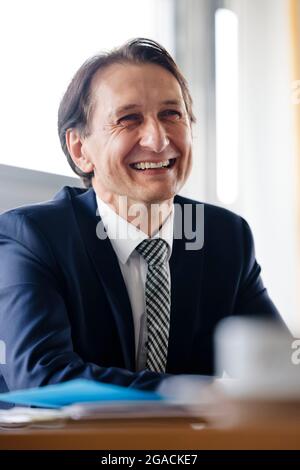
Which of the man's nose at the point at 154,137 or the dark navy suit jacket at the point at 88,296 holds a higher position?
the man's nose at the point at 154,137

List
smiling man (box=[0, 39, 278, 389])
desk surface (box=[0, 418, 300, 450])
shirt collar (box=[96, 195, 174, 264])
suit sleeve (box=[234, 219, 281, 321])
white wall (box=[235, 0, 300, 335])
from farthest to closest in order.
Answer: white wall (box=[235, 0, 300, 335]) → suit sleeve (box=[234, 219, 281, 321]) → shirt collar (box=[96, 195, 174, 264]) → smiling man (box=[0, 39, 278, 389]) → desk surface (box=[0, 418, 300, 450])

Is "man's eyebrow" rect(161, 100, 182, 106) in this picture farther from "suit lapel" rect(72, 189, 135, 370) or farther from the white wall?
the white wall

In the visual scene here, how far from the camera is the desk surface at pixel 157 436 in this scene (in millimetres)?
302

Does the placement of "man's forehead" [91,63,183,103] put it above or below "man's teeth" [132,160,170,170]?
above

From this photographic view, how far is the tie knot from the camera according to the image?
1.04 meters

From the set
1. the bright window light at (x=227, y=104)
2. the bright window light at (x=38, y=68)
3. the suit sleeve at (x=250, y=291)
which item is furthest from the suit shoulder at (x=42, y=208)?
the bright window light at (x=227, y=104)

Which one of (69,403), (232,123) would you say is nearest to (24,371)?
(69,403)

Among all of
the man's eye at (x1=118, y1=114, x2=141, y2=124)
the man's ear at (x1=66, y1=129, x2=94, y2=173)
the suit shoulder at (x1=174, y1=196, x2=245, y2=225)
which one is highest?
the man's eye at (x1=118, y1=114, x2=141, y2=124)

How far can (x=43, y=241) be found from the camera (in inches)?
38.1

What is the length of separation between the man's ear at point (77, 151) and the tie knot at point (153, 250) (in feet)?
0.62

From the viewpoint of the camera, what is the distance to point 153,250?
41.5 inches

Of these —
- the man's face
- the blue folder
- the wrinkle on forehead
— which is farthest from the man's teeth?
the blue folder

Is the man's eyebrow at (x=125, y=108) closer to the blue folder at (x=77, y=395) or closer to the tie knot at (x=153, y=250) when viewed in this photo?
the tie knot at (x=153, y=250)

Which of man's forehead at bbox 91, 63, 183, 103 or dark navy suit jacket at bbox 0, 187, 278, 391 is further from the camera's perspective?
man's forehead at bbox 91, 63, 183, 103
